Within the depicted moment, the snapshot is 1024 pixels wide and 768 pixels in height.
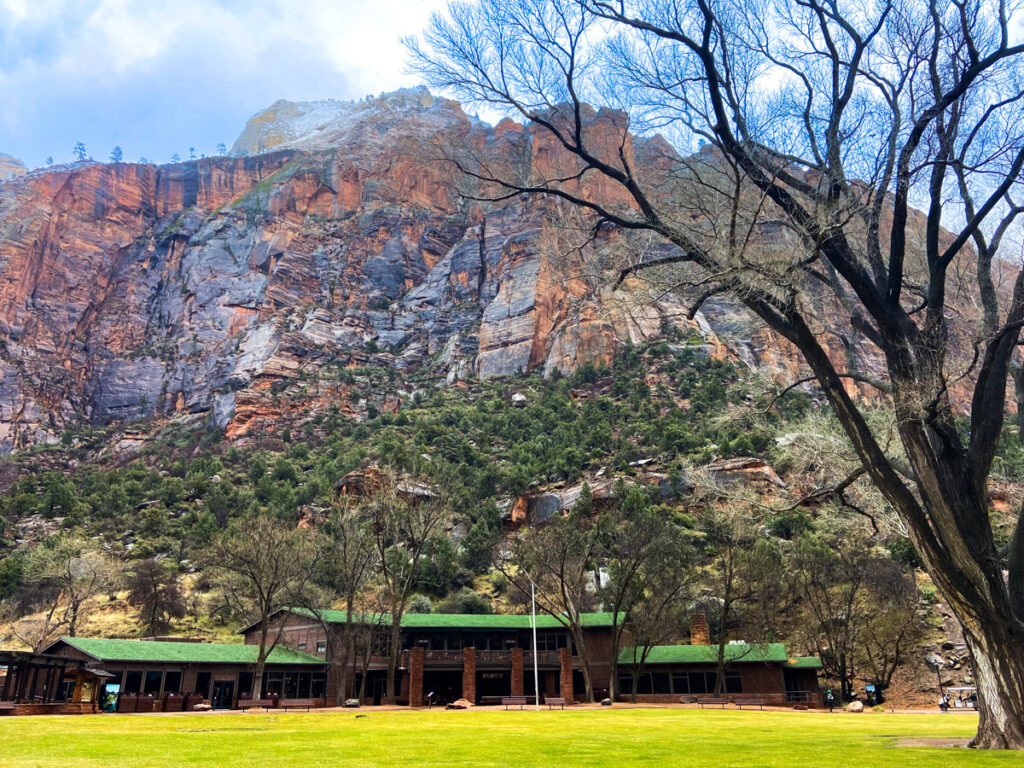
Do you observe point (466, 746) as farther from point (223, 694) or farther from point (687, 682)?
point (687, 682)

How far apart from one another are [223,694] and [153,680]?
3670mm

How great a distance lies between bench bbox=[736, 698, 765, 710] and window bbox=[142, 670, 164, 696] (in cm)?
2814

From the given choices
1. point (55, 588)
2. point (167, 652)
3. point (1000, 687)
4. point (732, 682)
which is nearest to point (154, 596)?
point (55, 588)

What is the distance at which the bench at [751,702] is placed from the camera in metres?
35.5

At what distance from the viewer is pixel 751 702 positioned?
1438 inches

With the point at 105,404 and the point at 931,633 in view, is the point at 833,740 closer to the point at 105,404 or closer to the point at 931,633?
the point at 931,633

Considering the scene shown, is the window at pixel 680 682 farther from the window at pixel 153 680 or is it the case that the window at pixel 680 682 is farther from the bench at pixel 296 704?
the window at pixel 153 680

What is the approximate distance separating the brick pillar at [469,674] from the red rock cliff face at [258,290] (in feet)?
241

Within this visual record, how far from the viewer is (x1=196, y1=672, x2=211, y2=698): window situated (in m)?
35.6

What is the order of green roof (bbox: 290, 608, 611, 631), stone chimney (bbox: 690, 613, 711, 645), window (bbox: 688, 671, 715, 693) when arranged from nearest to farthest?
window (bbox: 688, 671, 715, 693) < green roof (bbox: 290, 608, 611, 631) < stone chimney (bbox: 690, 613, 711, 645)

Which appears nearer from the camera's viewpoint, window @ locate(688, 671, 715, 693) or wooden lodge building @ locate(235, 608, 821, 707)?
wooden lodge building @ locate(235, 608, 821, 707)

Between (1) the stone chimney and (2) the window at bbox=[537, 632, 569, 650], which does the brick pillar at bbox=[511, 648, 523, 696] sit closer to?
(2) the window at bbox=[537, 632, 569, 650]

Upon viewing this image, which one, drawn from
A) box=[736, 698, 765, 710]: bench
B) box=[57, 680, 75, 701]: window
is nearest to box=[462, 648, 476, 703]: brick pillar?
box=[736, 698, 765, 710]: bench

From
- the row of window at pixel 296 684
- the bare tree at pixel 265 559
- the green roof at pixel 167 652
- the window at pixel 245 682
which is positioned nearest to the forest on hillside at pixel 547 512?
the bare tree at pixel 265 559
